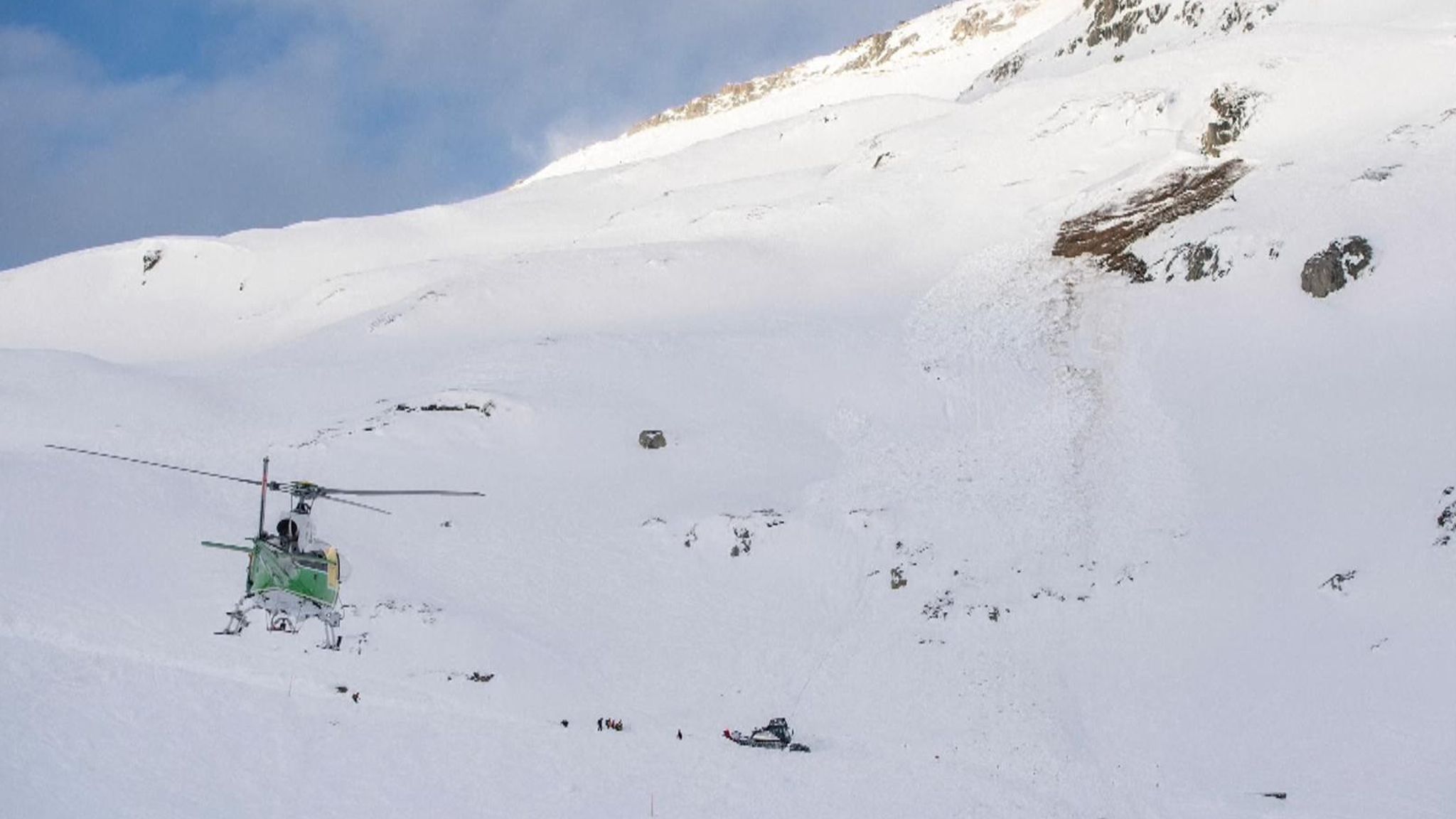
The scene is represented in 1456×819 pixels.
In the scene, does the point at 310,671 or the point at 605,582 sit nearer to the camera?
the point at 310,671

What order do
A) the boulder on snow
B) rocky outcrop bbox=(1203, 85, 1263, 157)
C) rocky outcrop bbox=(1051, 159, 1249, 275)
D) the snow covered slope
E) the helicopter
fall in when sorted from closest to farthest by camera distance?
the helicopter
the snow covered slope
the boulder on snow
rocky outcrop bbox=(1051, 159, 1249, 275)
rocky outcrop bbox=(1203, 85, 1263, 157)

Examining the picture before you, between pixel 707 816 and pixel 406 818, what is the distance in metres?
5.97

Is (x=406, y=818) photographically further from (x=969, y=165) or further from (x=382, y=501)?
(x=969, y=165)

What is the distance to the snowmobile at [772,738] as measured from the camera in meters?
28.5

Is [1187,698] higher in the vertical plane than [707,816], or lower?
higher

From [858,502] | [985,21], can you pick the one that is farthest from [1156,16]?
[858,502]

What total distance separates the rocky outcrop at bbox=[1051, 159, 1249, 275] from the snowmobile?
29.8 m

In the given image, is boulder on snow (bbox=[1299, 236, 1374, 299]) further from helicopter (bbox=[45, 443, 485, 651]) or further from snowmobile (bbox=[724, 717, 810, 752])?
helicopter (bbox=[45, 443, 485, 651])

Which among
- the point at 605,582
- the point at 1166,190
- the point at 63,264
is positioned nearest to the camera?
the point at 605,582

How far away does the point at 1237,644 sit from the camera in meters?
30.0

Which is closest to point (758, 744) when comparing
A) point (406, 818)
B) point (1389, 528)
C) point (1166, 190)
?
point (406, 818)

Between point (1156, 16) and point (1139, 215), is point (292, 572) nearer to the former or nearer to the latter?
point (1139, 215)

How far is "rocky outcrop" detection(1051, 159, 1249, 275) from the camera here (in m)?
52.8

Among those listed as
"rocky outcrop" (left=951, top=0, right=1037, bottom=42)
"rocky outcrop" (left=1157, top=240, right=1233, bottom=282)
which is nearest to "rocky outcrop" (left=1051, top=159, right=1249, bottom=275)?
"rocky outcrop" (left=1157, top=240, right=1233, bottom=282)
